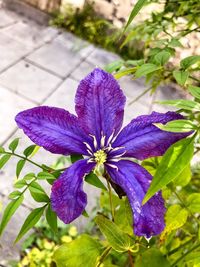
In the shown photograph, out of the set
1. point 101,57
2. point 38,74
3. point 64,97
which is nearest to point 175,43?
point 64,97

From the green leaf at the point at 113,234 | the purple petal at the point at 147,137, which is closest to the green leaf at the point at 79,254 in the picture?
the green leaf at the point at 113,234

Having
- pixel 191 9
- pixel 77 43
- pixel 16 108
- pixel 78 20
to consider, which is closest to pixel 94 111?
pixel 191 9

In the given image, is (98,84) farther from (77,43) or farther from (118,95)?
(77,43)

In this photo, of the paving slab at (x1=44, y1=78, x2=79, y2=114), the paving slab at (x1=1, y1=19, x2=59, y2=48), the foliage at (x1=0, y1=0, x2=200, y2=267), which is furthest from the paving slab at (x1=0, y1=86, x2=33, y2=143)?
the foliage at (x1=0, y1=0, x2=200, y2=267)

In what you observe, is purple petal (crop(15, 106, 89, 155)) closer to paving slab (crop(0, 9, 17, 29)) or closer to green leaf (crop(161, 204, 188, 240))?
green leaf (crop(161, 204, 188, 240))

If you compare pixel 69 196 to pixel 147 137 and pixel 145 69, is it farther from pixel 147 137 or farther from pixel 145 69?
pixel 145 69

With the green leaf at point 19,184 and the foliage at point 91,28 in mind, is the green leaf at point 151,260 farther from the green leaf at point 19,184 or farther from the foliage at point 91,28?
the foliage at point 91,28
